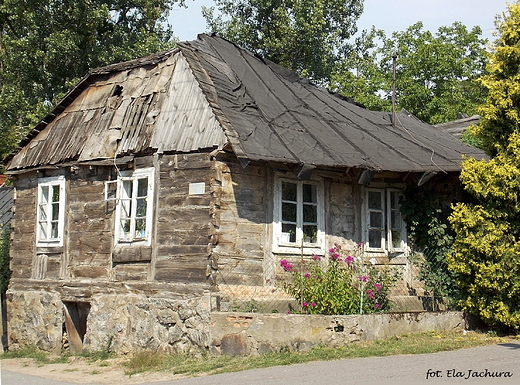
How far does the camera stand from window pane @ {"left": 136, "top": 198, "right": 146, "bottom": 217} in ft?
46.1

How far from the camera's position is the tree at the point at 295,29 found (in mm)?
→ 29172

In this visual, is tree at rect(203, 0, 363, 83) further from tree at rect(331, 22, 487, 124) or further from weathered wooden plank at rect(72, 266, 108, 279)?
weathered wooden plank at rect(72, 266, 108, 279)

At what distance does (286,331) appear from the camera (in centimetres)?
1162

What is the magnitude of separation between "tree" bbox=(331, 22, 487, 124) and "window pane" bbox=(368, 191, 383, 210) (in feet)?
45.9

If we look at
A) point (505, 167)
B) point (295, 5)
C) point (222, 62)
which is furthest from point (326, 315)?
point (295, 5)

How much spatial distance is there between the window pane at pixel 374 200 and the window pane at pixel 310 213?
152cm

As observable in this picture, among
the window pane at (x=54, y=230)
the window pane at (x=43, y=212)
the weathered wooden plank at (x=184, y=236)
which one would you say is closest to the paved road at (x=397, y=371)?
the weathered wooden plank at (x=184, y=236)

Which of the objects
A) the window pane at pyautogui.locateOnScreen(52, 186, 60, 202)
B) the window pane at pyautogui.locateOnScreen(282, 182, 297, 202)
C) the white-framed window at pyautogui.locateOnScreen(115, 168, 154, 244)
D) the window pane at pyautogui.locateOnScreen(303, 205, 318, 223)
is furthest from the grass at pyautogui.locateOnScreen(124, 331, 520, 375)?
the window pane at pyautogui.locateOnScreen(52, 186, 60, 202)

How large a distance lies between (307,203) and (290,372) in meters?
4.49

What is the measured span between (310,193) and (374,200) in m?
1.76

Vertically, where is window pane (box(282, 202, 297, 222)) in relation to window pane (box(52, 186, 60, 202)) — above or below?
below

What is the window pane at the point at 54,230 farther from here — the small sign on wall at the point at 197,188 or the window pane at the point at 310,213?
the window pane at the point at 310,213

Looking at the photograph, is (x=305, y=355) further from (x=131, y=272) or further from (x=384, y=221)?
(x=384, y=221)

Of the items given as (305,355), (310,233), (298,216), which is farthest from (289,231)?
(305,355)
